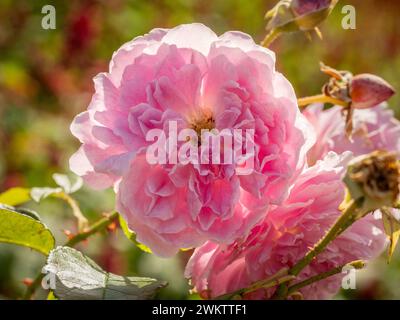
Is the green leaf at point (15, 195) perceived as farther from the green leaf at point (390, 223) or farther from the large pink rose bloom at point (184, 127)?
the green leaf at point (390, 223)

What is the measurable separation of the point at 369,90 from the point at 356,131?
0.57 ft

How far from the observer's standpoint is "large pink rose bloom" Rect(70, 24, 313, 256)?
0.71 meters

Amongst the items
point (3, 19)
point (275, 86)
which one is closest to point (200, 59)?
point (275, 86)

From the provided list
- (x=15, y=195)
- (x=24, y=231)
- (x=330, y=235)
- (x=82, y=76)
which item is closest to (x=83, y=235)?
(x=24, y=231)

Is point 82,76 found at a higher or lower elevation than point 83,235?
higher

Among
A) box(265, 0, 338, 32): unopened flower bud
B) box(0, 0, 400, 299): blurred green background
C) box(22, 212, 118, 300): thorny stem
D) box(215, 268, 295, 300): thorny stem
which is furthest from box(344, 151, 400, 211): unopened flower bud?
box(0, 0, 400, 299): blurred green background

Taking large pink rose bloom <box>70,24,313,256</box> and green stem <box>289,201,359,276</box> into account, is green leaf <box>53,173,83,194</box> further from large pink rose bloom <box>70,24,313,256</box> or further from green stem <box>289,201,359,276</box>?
green stem <box>289,201,359,276</box>

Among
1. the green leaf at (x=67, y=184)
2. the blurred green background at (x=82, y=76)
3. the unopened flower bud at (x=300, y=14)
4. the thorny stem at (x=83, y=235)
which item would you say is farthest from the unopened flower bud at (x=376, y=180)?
the blurred green background at (x=82, y=76)

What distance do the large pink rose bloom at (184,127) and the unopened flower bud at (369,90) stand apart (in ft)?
0.26

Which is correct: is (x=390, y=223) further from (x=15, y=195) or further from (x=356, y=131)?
(x=15, y=195)

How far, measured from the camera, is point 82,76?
2.35m

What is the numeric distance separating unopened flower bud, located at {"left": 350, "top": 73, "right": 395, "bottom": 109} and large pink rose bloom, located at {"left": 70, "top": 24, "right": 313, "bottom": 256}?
0.08m
